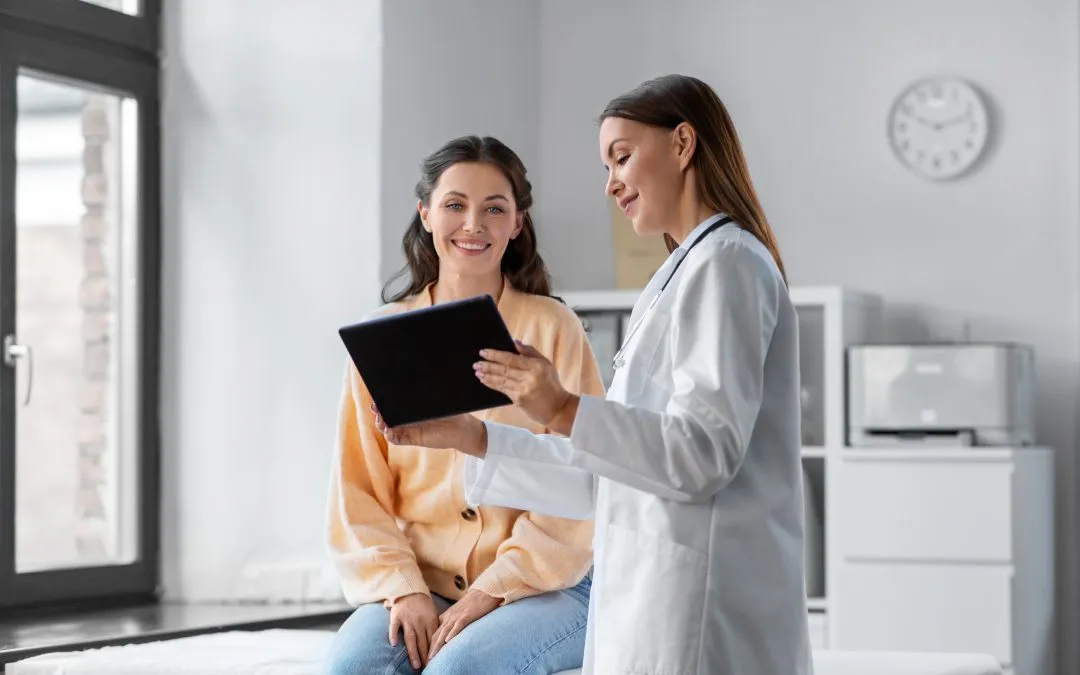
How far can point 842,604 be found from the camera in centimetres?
386

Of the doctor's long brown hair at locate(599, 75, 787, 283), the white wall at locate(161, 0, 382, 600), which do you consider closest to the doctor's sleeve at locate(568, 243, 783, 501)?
the doctor's long brown hair at locate(599, 75, 787, 283)

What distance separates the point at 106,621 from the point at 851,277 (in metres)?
A: 2.30

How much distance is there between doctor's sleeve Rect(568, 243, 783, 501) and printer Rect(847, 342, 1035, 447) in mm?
2422

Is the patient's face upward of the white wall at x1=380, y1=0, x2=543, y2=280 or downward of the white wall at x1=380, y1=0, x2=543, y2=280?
downward

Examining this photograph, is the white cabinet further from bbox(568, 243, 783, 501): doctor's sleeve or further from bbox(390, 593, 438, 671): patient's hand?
bbox(568, 243, 783, 501): doctor's sleeve

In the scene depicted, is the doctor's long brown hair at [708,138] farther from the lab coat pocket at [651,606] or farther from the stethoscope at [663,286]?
the lab coat pocket at [651,606]

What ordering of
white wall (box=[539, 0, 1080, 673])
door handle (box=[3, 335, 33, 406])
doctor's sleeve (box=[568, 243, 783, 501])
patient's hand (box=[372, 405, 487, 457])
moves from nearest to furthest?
1. doctor's sleeve (box=[568, 243, 783, 501])
2. patient's hand (box=[372, 405, 487, 457])
3. door handle (box=[3, 335, 33, 406])
4. white wall (box=[539, 0, 1080, 673])

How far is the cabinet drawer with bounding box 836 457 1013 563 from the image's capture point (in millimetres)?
3740

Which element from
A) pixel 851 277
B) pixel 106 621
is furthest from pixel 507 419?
pixel 851 277

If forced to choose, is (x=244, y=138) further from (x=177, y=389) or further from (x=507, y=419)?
(x=507, y=419)

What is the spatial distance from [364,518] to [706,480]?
3.02ft

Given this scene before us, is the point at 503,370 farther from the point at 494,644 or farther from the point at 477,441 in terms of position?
the point at 494,644

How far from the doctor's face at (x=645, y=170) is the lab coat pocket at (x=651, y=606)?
0.36 meters

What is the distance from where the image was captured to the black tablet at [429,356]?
1.59 m
